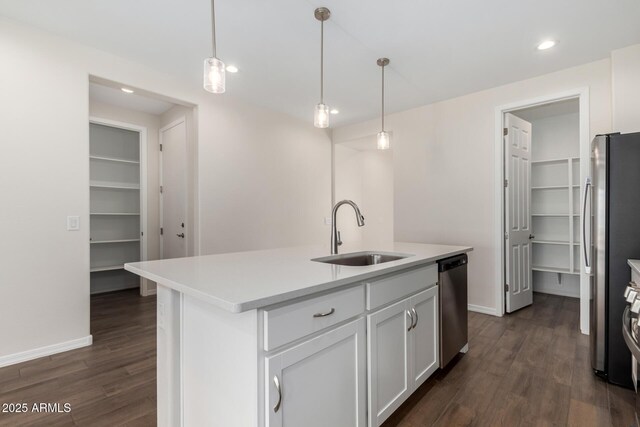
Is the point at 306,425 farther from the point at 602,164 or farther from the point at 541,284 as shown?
the point at 541,284

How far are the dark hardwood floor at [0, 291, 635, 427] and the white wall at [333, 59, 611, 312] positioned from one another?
1.03 meters

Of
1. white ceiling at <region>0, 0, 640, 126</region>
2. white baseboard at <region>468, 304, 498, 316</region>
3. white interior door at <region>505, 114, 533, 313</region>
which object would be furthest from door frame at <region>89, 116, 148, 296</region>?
white interior door at <region>505, 114, 533, 313</region>

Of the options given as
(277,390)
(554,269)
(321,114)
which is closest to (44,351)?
(277,390)

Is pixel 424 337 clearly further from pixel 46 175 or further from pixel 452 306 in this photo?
pixel 46 175

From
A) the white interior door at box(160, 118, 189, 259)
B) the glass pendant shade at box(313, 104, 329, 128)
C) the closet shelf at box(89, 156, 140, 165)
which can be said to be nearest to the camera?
the glass pendant shade at box(313, 104, 329, 128)

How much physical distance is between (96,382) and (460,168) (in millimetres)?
4088

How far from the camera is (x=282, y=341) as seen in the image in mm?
1105

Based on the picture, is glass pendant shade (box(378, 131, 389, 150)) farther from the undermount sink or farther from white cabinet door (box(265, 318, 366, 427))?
white cabinet door (box(265, 318, 366, 427))

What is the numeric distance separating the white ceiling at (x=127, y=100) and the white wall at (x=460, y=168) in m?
3.25

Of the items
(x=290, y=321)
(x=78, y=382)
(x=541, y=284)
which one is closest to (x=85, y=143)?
(x=78, y=382)

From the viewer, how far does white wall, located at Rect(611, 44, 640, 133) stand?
2643 mm

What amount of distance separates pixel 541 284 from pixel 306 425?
4774mm

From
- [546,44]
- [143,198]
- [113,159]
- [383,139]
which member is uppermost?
[546,44]

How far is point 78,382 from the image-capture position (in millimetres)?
2150
